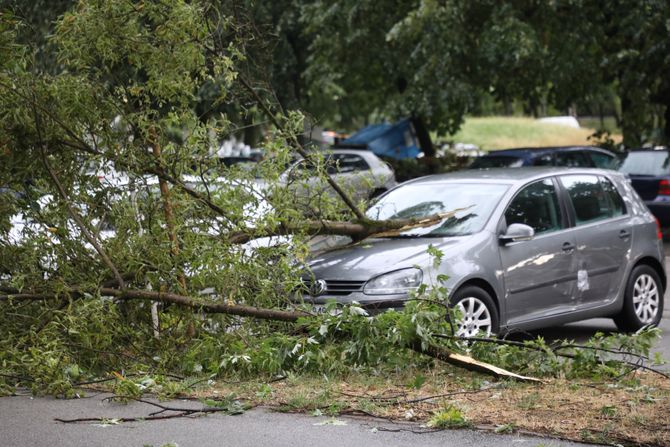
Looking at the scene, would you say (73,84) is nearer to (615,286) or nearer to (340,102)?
(615,286)

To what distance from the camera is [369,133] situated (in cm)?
3853

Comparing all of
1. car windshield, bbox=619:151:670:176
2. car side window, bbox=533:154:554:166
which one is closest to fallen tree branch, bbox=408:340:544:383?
car side window, bbox=533:154:554:166

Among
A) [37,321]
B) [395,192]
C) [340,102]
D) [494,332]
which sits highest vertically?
[340,102]

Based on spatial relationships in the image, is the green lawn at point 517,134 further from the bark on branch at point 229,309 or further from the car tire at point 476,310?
the bark on branch at point 229,309

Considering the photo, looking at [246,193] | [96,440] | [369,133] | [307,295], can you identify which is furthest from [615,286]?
[369,133]

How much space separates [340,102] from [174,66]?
105ft

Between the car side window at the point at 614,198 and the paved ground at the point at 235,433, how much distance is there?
5.59m

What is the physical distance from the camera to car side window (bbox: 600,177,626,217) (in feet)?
36.4

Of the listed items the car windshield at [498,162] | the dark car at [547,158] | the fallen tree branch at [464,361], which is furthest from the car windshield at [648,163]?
the fallen tree branch at [464,361]

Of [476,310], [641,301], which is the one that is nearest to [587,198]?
[641,301]

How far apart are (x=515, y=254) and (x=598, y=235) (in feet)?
4.30

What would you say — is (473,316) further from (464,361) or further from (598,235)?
(598,235)

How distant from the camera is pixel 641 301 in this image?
11047 millimetres

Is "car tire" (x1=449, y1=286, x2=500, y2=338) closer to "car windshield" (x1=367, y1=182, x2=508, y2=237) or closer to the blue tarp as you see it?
"car windshield" (x1=367, y1=182, x2=508, y2=237)
